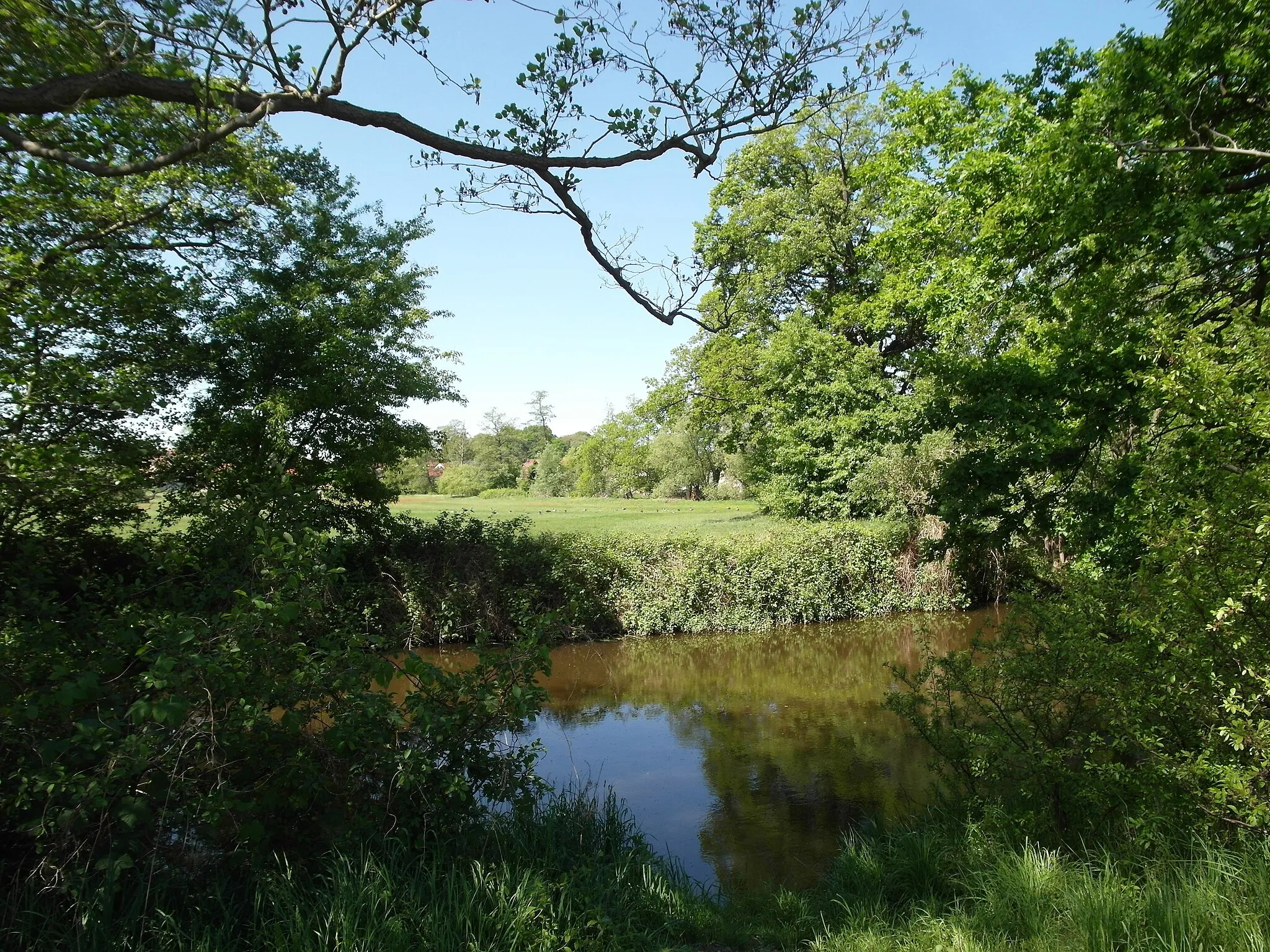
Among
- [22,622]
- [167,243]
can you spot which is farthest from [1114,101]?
[167,243]

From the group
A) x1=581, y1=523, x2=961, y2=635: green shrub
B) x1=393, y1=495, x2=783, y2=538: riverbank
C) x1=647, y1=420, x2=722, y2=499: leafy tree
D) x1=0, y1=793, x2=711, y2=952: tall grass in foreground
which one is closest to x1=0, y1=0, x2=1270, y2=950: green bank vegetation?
x1=0, y1=793, x2=711, y2=952: tall grass in foreground

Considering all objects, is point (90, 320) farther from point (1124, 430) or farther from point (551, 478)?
point (551, 478)

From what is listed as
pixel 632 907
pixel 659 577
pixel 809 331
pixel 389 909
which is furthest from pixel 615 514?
pixel 389 909

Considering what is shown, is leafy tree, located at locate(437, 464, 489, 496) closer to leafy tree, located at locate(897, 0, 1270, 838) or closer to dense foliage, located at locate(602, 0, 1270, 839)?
dense foliage, located at locate(602, 0, 1270, 839)

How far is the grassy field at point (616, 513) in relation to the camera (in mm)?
22188

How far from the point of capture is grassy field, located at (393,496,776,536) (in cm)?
2219

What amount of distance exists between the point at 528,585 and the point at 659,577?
9.83 ft

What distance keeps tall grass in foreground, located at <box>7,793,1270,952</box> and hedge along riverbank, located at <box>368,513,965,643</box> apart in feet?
33.0

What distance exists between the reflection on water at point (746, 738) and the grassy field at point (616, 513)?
138 inches

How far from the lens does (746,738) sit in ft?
35.7

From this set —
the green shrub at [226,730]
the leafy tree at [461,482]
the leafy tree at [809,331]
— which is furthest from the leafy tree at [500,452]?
the green shrub at [226,730]

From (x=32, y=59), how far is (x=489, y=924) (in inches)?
237

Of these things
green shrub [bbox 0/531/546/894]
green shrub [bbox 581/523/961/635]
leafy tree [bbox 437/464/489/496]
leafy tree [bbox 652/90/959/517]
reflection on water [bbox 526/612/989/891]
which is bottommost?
reflection on water [bbox 526/612/989/891]

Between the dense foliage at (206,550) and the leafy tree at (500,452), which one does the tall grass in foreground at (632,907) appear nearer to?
the dense foliage at (206,550)
